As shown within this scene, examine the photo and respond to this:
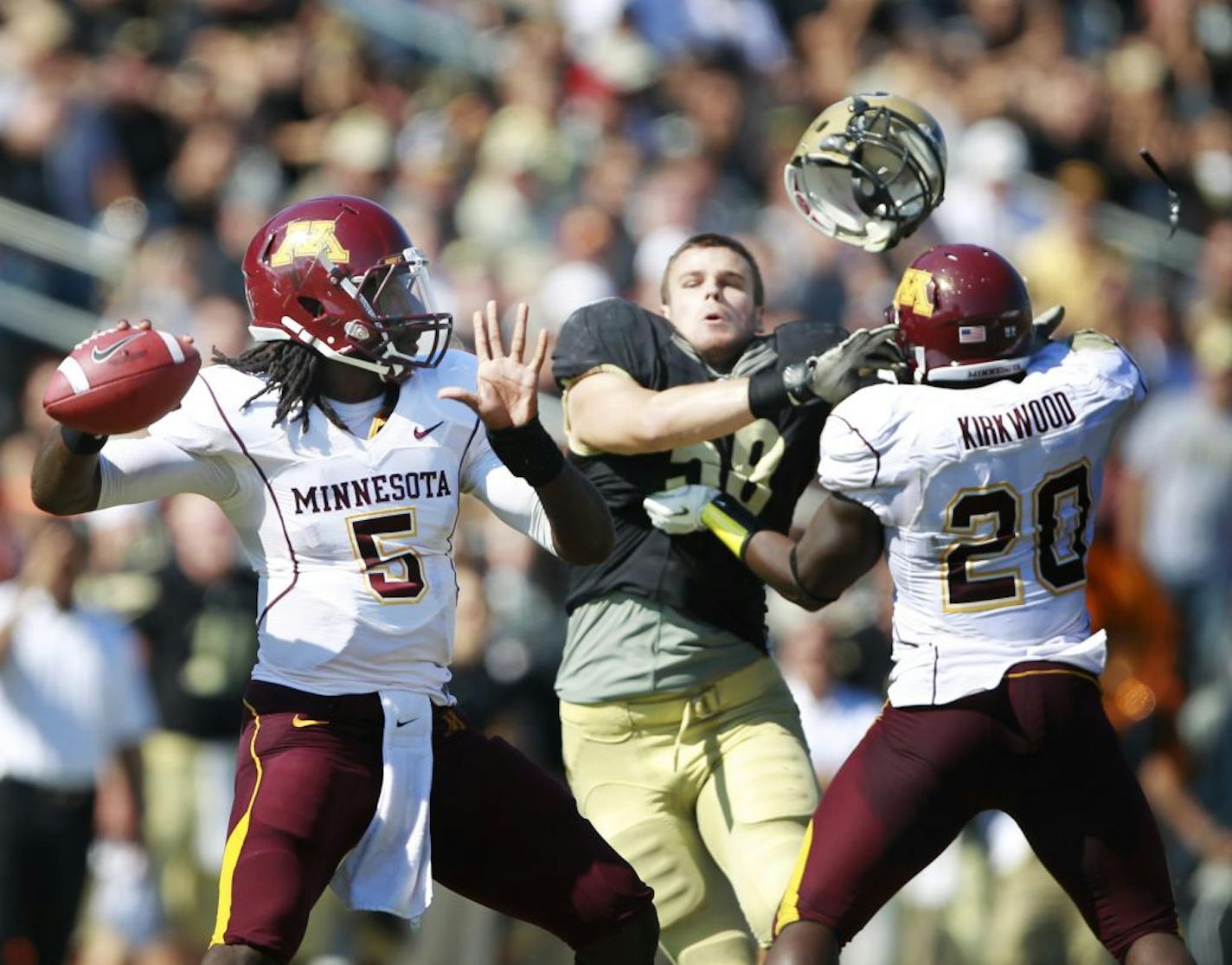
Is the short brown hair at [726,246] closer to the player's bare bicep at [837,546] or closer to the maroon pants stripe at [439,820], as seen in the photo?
the player's bare bicep at [837,546]

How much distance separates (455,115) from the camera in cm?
1094

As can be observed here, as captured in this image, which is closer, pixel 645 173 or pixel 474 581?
pixel 474 581

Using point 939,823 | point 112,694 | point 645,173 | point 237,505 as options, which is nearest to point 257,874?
point 237,505

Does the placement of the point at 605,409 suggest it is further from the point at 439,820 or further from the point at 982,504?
the point at 439,820

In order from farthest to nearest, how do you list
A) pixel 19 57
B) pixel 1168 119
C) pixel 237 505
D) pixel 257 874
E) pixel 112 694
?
pixel 1168 119
pixel 19 57
pixel 112 694
pixel 237 505
pixel 257 874

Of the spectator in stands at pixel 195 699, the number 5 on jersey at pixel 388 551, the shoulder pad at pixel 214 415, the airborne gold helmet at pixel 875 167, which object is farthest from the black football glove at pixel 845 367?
the spectator in stands at pixel 195 699

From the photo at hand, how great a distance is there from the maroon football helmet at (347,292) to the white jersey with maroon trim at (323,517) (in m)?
0.14

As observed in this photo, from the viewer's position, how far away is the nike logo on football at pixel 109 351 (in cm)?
431

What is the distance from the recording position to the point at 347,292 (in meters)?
4.62

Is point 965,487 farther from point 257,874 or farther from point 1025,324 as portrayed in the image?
point 257,874

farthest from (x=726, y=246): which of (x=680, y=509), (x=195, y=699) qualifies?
(x=195, y=699)

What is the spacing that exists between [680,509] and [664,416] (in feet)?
0.83

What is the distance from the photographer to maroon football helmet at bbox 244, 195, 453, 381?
182 inches

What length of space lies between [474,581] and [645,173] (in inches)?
127
